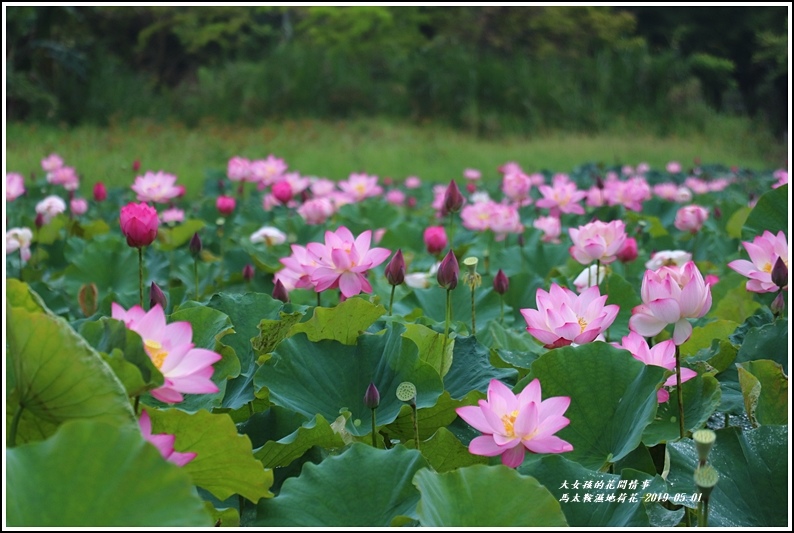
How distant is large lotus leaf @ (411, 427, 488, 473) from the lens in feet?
2.75

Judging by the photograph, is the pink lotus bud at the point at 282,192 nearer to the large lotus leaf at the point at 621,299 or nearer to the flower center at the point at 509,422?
the large lotus leaf at the point at 621,299

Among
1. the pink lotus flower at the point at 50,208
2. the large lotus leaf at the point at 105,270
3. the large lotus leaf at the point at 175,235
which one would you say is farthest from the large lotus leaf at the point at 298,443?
the pink lotus flower at the point at 50,208

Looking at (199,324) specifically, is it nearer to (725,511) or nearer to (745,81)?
(725,511)

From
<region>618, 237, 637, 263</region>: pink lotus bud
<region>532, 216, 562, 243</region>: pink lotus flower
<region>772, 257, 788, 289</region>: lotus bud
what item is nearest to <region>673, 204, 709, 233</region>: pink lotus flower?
<region>532, 216, 562, 243</region>: pink lotus flower

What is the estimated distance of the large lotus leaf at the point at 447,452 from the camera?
838mm

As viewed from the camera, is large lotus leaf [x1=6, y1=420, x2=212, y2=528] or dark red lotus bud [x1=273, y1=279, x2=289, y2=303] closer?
large lotus leaf [x1=6, y1=420, x2=212, y2=528]

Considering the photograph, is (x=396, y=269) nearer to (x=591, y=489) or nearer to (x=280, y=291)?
(x=280, y=291)

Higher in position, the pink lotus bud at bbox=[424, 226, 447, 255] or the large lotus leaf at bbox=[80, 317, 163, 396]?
the large lotus leaf at bbox=[80, 317, 163, 396]

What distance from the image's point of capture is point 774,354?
109 cm

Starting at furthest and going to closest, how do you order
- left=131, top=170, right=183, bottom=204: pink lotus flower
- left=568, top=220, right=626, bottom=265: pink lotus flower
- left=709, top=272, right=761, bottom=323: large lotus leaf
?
left=131, top=170, right=183, bottom=204: pink lotus flower, left=709, top=272, right=761, bottom=323: large lotus leaf, left=568, top=220, right=626, bottom=265: pink lotus flower

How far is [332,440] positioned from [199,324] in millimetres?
223

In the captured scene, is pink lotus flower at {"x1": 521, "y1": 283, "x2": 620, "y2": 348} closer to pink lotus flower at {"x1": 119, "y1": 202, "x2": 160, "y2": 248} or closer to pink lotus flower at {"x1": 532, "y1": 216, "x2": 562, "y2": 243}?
pink lotus flower at {"x1": 119, "y1": 202, "x2": 160, "y2": 248}

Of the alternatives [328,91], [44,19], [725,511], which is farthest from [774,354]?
[44,19]

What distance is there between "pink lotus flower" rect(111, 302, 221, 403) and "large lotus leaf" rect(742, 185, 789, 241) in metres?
1.17
